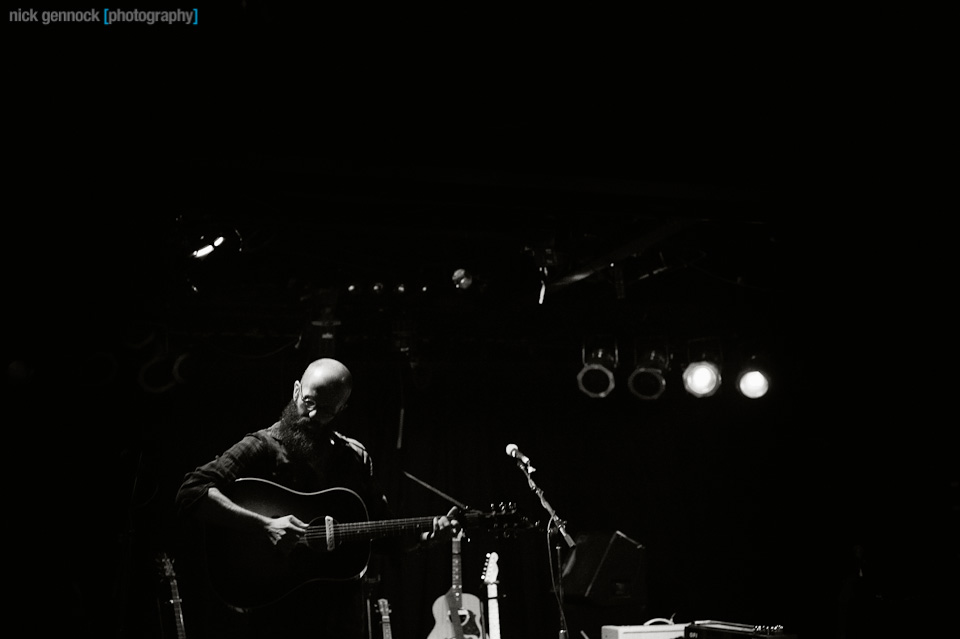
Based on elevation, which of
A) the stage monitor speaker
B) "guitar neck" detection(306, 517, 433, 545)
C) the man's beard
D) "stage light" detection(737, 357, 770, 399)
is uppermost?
"stage light" detection(737, 357, 770, 399)

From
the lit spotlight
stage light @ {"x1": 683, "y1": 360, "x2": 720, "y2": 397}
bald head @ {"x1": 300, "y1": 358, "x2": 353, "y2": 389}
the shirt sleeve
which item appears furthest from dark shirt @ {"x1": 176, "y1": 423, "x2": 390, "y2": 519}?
stage light @ {"x1": 683, "y1": 360, "x2": 720, "y2": 397}

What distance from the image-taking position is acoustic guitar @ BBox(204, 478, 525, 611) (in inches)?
218

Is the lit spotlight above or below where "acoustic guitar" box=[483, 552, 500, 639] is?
above

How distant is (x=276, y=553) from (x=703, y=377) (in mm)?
3706

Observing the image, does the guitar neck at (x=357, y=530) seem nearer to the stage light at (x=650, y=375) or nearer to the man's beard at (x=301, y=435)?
the man's beard at (x=301, y=435)

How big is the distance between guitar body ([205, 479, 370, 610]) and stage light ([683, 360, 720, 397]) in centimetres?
311

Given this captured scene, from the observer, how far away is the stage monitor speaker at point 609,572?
23.7 feet

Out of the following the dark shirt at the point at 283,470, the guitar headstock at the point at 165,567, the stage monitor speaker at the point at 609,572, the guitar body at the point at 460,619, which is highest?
the dark shirt at the point at 283,470

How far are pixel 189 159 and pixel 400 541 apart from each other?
311cm

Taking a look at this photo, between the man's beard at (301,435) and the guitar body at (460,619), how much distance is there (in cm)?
190

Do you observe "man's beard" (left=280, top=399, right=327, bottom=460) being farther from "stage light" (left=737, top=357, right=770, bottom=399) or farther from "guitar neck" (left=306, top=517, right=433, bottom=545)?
"stage light" (left=737, top=357, right=770, bottom=399)

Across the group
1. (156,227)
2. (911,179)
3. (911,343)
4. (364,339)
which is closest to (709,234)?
(911,343)

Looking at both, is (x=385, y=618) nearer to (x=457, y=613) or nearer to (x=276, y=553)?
(x=457, y=613)

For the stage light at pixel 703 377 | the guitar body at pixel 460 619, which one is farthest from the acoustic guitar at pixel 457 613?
the stage light at pixel 703 377
